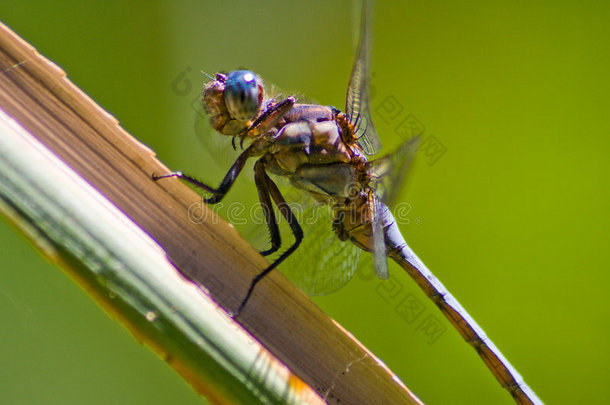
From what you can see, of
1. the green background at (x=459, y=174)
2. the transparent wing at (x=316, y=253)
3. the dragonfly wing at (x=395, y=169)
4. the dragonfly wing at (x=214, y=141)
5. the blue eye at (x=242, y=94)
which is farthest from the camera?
the green background at (x=459, y=174)

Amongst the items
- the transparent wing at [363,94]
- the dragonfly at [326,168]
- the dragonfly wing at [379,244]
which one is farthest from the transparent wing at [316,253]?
the transparent wing at [363,94]

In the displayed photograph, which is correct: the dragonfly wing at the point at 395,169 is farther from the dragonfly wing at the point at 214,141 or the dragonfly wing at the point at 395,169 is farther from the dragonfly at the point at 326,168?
the dragonfly wing at the point at 214,141

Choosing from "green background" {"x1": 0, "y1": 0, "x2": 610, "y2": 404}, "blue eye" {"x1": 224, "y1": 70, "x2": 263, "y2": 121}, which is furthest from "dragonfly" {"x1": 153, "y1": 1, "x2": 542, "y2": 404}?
"green background" {"x1": 0, "y1": 0, "x2": 610, "y2": 404}

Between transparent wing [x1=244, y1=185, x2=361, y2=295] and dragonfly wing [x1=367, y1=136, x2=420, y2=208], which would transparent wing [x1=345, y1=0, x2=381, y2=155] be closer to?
dragonfly wing [x1=367, y1=136, x2=420, y2=208]

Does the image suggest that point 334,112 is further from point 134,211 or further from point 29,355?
point 29,355

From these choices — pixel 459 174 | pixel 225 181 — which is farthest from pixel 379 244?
pixel 459 174
